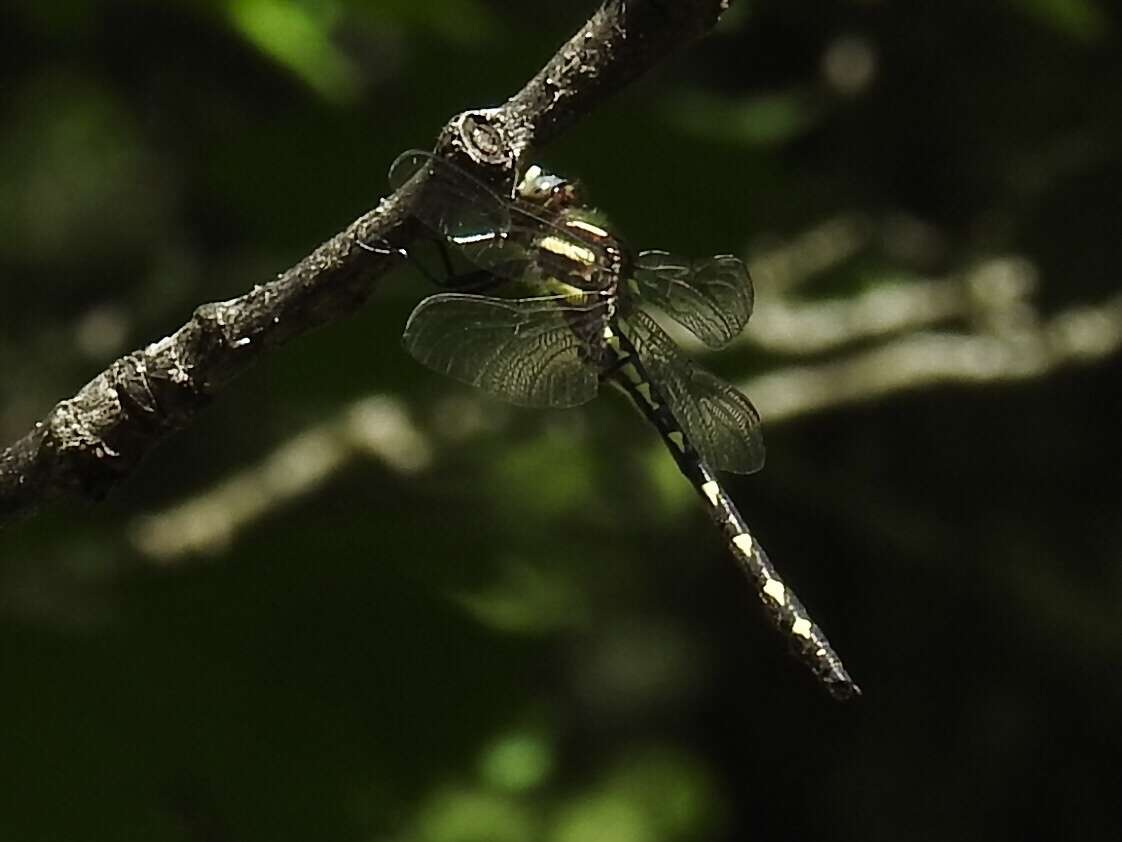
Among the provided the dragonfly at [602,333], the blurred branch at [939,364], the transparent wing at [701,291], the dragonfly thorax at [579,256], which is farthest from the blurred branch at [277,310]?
the blurred branch at [939,364]

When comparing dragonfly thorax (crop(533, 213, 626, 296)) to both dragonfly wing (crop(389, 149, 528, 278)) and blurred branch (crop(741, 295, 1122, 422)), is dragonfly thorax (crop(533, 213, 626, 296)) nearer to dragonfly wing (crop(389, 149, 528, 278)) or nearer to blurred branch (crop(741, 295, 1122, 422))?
dragonfly wing (crop(389, 149, 528, 278))

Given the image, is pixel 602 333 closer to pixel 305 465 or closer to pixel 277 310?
pixel 305 465

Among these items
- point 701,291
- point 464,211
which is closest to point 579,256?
point 701,291

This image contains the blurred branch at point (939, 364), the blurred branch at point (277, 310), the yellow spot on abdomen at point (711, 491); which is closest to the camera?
the blurred branch at point (277, 310)

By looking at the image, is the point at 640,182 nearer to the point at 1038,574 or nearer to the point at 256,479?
the point at 256,479

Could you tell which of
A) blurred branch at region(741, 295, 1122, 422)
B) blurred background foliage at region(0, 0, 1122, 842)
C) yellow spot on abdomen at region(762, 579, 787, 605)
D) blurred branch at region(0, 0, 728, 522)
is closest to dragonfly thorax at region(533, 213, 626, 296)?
blurred background foliage at region(0, 0, 1122, 842)

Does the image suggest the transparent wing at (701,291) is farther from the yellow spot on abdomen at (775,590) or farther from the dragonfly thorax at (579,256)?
the yellow spot on abdomen at (775,590)
